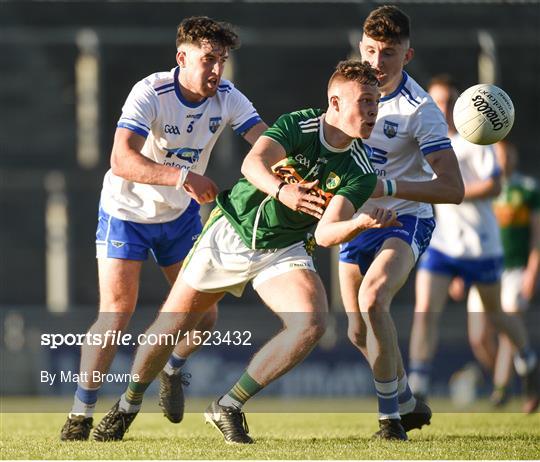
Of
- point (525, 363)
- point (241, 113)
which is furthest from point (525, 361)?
point (241, 113)

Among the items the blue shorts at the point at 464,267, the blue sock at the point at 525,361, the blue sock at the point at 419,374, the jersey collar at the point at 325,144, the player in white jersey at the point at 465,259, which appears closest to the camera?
the jersey collar at the point at 325,144

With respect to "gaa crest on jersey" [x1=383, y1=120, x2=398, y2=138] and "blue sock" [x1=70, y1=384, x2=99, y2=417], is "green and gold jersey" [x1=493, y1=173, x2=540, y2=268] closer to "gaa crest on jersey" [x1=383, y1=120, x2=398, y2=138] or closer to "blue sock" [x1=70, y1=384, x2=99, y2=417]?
"gaa crest on jersey" [x1=383, y1=120, x2=398, y2=138]

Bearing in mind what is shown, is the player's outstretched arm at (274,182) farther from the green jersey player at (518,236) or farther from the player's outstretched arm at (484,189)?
the green jersey player at (518,236)

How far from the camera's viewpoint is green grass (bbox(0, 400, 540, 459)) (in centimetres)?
621

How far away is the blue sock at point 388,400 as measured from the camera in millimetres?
6984

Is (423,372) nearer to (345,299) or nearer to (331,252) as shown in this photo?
(345,299)

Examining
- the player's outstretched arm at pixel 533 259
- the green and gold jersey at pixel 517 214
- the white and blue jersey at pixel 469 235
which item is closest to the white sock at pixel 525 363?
the white and blue jersey at pixel 469 235

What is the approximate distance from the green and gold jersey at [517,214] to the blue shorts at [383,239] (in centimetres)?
482

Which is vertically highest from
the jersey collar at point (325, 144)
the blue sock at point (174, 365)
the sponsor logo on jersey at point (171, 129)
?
the jersey collar at point (325, 144)

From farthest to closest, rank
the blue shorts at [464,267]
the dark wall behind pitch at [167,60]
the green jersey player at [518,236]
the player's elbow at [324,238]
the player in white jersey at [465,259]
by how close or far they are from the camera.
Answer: the dark wall behind pitch at [167,60] < the green jersey player at [518,236] < the blue shorts at [464,267] < the player in white jersey at [465,259] < the player's elbow at [324,238]

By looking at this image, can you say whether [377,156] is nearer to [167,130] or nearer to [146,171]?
[167,130]

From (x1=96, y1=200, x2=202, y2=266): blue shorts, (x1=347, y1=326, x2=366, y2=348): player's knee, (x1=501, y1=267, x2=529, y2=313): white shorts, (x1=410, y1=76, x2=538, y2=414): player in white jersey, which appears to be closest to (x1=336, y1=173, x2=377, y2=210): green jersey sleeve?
(x1=347, y1=326, x2=366, y2=348): player's knee

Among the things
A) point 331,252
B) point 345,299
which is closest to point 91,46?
point 331,252

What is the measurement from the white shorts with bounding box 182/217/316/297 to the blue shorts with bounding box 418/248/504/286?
334cm
